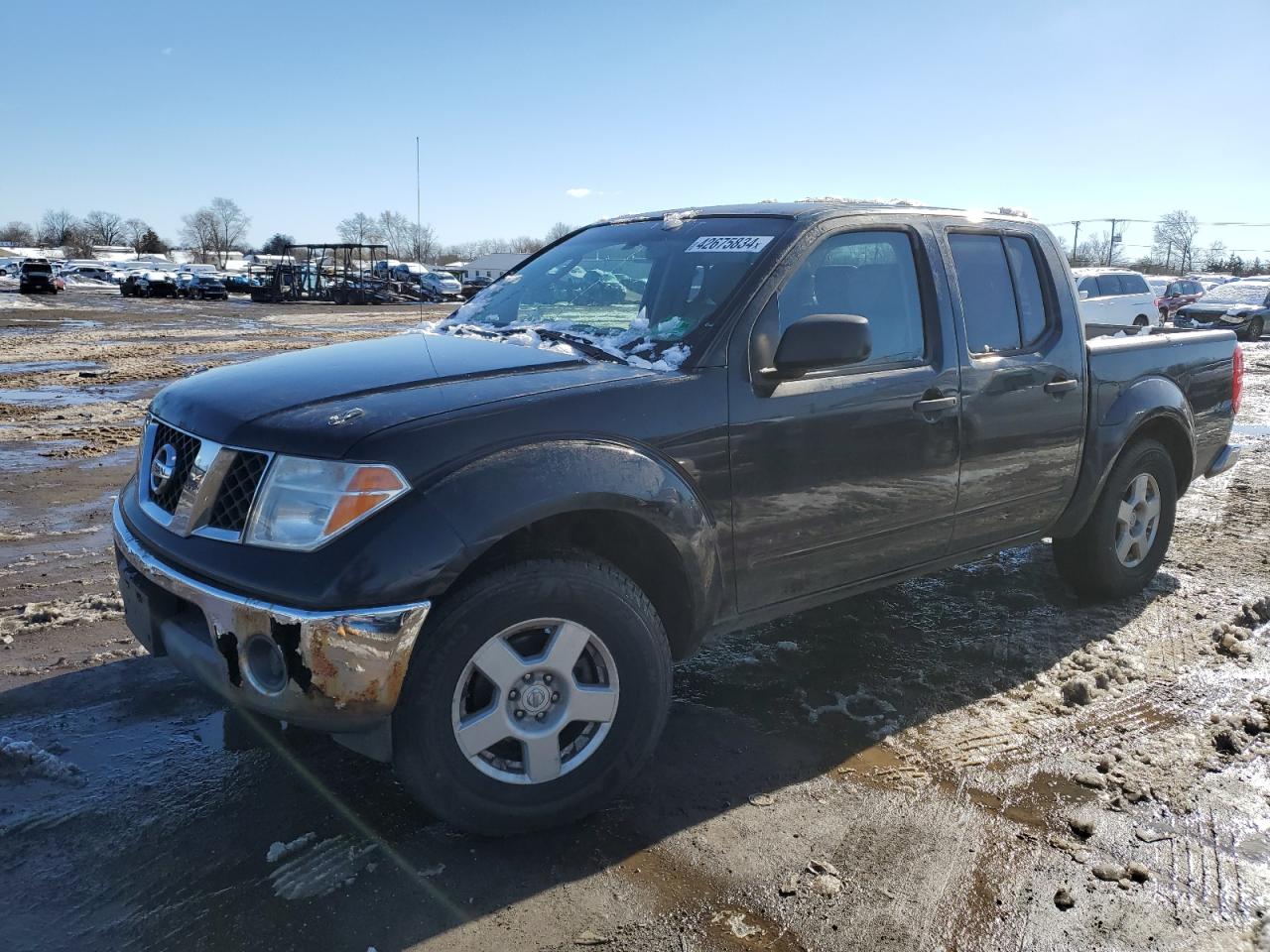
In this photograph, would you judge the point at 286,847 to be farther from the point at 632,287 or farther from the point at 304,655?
the point at 632,287

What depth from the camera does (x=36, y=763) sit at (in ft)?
10.2

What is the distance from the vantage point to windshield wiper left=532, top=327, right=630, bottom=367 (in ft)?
10.5

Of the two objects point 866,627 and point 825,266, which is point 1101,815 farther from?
point 825,266

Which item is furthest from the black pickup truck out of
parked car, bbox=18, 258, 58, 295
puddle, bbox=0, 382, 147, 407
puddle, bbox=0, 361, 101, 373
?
parked car, bbox=18, 258, 58, 295

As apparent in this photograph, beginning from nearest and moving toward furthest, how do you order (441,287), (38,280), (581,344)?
(581,344)
(38,280)
(441,287)

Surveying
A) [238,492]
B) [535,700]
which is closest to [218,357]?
[238,492]

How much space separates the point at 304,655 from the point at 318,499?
0.40m

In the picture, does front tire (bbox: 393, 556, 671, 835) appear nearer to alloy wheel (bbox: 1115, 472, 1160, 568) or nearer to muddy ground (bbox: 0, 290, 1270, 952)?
muddy ground (bbox: 0, 290, 1270, 952)

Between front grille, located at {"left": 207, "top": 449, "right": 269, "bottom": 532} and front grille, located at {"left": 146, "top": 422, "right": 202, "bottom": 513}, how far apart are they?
20cm

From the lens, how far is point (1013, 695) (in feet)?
12.6

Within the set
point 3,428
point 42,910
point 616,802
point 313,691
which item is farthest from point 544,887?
point 3,428

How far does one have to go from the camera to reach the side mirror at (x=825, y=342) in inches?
121

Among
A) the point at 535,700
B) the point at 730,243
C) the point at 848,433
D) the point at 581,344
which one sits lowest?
the point at 535,700

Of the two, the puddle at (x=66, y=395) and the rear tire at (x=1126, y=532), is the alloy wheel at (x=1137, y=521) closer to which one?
the rear tire at (x=1126, y=532)
